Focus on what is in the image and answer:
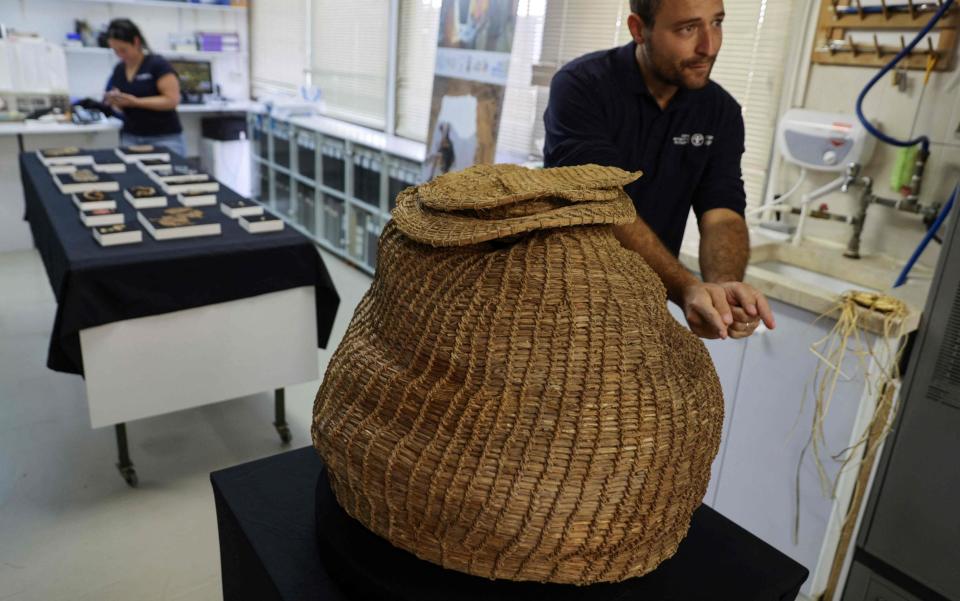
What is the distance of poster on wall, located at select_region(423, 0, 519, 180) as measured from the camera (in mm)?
3596

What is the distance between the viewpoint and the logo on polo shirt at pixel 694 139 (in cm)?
169

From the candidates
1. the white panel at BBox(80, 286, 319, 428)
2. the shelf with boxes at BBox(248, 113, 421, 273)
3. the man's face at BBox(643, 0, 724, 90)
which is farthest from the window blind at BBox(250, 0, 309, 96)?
the man's face at BBox(643, 0, 724, 90)

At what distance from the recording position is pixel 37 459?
2.53 meters

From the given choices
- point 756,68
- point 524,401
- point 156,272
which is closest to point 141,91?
point 156,272

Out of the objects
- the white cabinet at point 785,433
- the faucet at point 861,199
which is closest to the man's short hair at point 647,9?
the white cabinet at point 785,433

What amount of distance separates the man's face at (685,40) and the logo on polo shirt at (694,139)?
5.7 inches

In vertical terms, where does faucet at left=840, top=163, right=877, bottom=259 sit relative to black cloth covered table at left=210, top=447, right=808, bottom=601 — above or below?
above

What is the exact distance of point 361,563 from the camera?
87cm

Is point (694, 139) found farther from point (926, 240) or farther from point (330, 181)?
point (330, 181)

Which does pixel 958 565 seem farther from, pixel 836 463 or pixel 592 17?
pixel 592 17

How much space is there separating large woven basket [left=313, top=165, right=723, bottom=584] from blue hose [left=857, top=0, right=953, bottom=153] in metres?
1.67

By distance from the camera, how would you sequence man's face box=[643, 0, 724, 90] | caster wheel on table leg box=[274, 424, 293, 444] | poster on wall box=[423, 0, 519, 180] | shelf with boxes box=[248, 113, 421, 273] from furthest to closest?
shelf with boxes box=[248, 113, 421, 273] → poster on wall box=[423, 0, 519, 180] → caster wheel on table leg box=[274, 424, 293, 444] → man's face box=[643, 0, 724, 90]

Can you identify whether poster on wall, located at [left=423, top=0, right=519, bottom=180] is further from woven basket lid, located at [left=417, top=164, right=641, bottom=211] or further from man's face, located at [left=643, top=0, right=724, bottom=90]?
woven basket lid, located at [left=417, top=164, right=641, bottom=211]

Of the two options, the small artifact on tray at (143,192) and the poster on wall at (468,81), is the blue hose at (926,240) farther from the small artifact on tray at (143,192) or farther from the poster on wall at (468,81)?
the small artifact on tray at (143,192)
